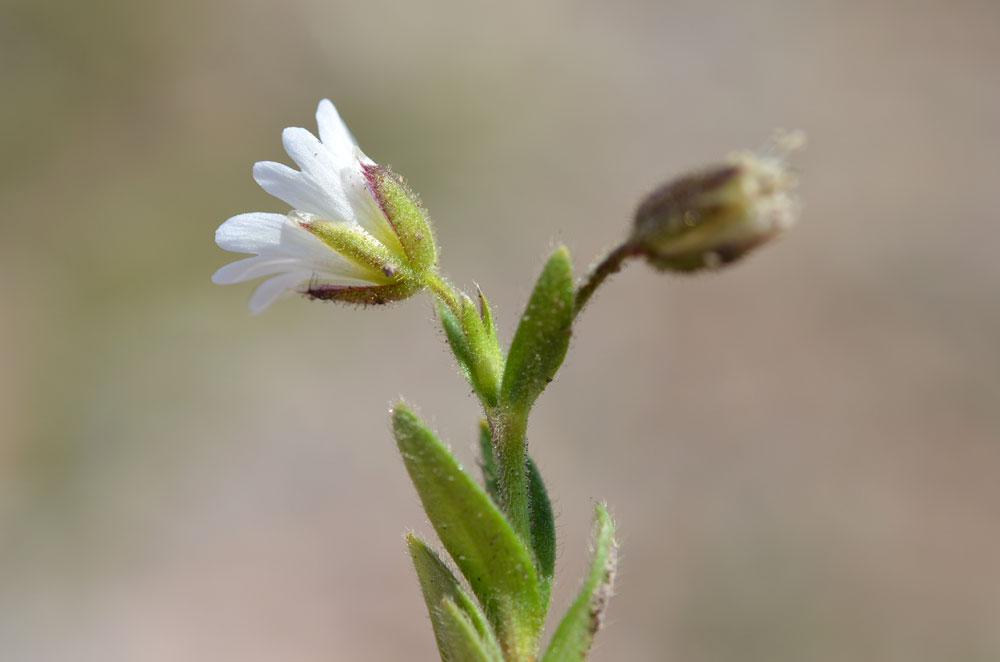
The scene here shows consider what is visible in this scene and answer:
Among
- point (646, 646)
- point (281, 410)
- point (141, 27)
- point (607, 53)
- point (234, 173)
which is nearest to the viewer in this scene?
point (646, 646)

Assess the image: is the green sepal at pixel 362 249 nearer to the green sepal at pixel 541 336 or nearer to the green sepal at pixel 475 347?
the green sepal at pixel 475 347

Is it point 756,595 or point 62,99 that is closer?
point 756,595

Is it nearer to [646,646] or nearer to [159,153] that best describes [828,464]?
[646,646]

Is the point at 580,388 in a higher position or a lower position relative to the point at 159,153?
lower

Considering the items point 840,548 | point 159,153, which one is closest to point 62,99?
point 159,153

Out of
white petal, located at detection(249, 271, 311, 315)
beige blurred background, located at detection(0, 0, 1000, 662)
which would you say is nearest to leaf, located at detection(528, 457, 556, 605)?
white petal, located at detection(249, 271, 311, 315)

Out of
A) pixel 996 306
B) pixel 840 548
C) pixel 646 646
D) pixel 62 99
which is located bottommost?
pixel 646 646

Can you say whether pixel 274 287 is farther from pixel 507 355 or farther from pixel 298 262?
pixel 507 355

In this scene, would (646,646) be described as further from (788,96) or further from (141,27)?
(141,27)

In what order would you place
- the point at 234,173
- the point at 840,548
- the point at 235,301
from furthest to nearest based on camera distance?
the point at 234,173 < the point at 235,301 < the point at 840,548
